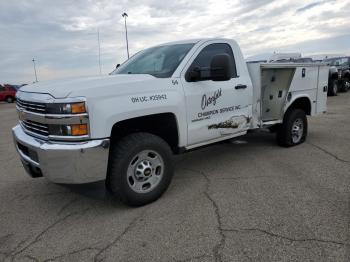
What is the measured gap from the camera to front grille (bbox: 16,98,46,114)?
347 cm

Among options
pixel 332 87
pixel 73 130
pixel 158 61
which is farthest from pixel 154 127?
pixel 332 87

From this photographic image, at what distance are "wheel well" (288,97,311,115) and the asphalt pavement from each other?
126 centimetres

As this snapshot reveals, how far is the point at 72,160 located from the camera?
331 centimetres

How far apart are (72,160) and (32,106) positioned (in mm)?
843

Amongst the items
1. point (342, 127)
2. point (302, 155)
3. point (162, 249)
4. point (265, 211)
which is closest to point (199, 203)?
point (265, 211)

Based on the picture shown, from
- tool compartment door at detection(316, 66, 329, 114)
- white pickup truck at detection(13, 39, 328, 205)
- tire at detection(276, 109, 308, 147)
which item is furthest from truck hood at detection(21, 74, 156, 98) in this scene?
tool compartment door at detection(316, 66, 329, 114)

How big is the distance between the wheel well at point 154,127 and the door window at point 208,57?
69 cm

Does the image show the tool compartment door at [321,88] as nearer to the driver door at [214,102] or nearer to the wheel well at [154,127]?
the driver door at [214,102]

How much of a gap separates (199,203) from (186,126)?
0.96 m

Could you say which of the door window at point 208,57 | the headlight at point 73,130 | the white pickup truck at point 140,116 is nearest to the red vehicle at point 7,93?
the white pickup truck at point 140,116

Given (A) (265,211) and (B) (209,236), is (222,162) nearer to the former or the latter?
(A) (265,211)

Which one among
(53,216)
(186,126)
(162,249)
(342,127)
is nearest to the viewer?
(162,249)

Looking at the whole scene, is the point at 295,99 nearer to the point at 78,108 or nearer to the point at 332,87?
the point at 78,108

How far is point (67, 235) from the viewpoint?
3.40 m
